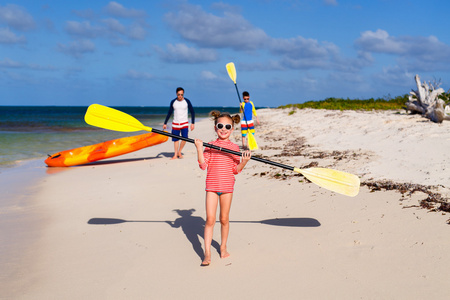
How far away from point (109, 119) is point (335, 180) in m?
3.00

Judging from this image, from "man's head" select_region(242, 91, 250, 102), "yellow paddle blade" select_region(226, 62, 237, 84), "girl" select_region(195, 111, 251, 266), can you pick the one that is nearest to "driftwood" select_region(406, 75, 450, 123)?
"man's head" select_region(242, 91, 250, 102)

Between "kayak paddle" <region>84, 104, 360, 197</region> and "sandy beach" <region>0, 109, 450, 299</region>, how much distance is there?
0.40m

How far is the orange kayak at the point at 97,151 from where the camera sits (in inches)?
397

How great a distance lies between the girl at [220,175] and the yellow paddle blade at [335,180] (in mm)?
1010

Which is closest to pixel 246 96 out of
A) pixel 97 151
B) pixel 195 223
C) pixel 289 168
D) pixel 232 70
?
pixel 232 70

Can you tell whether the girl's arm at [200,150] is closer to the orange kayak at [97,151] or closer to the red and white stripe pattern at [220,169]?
the red and white stripe pattern at [220,169]

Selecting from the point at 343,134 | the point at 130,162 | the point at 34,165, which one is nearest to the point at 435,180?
the point at 343,134

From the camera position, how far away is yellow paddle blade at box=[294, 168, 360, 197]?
14.3ft

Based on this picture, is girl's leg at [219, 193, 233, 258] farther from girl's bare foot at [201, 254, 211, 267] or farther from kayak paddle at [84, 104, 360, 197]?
kayak paddle at [84, 104, 360, 197]

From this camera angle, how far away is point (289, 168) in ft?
14.0

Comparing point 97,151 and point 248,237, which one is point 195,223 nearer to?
point 248,237

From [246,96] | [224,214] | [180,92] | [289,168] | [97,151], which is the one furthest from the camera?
[246,96]

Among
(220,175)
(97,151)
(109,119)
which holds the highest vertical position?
(109,119)

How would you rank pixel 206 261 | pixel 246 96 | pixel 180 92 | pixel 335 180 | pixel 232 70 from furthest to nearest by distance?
pixel 246 96 → pixel 180 92 → pixel 232 70 → pixel 335 180 → pixel 206 261
